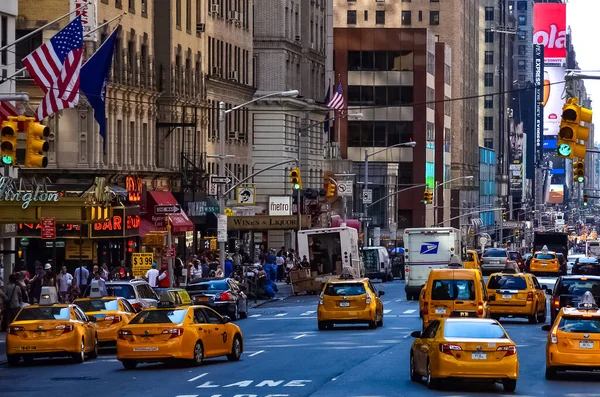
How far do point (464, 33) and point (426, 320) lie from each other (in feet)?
483

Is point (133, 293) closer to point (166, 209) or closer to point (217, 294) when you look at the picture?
point (217, 294)

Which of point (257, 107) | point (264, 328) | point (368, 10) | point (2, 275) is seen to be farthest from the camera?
point (368, 10)

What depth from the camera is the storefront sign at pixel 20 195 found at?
4706 centimetres

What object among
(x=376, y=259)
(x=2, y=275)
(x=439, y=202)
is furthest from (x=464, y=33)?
(x=2, y=275)

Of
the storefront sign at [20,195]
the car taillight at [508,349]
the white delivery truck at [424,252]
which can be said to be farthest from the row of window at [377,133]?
the car taillight at [508,349]

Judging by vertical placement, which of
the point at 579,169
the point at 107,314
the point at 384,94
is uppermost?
the point at 384,94

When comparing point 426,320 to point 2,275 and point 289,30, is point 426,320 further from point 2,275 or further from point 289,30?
point 289,30

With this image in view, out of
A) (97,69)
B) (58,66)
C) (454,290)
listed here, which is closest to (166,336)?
(58,66)

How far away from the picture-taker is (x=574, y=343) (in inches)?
1125

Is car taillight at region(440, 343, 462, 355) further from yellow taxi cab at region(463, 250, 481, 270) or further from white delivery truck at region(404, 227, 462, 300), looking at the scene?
yellow taxi cab at region(463, 250, 481, 270)

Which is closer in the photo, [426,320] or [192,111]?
[426,320]

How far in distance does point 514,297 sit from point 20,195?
15187 millimetres

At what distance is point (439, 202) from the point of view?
159875mm

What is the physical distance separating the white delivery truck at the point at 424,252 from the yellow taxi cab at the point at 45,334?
1159 inches
